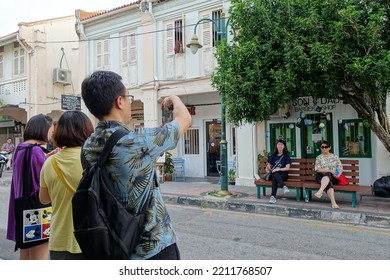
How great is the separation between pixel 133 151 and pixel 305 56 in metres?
5.70

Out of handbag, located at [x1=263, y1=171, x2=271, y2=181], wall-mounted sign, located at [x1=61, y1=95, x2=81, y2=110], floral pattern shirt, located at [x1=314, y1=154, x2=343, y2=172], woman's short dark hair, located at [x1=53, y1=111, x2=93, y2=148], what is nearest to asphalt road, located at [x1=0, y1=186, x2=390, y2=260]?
handbag, located at [x1=263, y1=171, x2=271, y2=181]

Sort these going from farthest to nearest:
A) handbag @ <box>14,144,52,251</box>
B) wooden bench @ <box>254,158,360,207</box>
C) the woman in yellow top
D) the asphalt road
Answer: wooden bench @ <box>254,158,360,207</box>
the asphalt road
handbag @ <box>14,144,52,251</box>
the woman in yellow top

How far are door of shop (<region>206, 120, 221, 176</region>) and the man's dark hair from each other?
11630 millimetres

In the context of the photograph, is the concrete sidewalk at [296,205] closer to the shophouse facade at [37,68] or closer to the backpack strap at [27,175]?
the backpack strap at [27,175]

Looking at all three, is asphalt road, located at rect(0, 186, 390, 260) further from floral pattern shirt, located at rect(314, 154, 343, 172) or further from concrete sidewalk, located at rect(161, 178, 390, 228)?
floral pattern shirt, located at rect(314, 154, 343, 172)

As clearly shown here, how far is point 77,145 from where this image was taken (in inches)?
88.6

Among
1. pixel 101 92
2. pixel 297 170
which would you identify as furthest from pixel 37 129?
pixel 297 170

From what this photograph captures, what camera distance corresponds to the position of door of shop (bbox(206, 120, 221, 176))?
13.3 meters

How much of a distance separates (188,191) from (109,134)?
8.47 m

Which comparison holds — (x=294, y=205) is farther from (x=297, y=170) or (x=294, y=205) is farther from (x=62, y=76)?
(x=62, y=76)

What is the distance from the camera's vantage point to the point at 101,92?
1664mm

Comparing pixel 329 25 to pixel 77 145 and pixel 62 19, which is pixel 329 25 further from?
pixel 62 19

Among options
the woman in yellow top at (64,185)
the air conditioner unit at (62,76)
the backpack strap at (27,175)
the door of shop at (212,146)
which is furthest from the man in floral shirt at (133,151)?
the air conditioner unit at (62,76)
